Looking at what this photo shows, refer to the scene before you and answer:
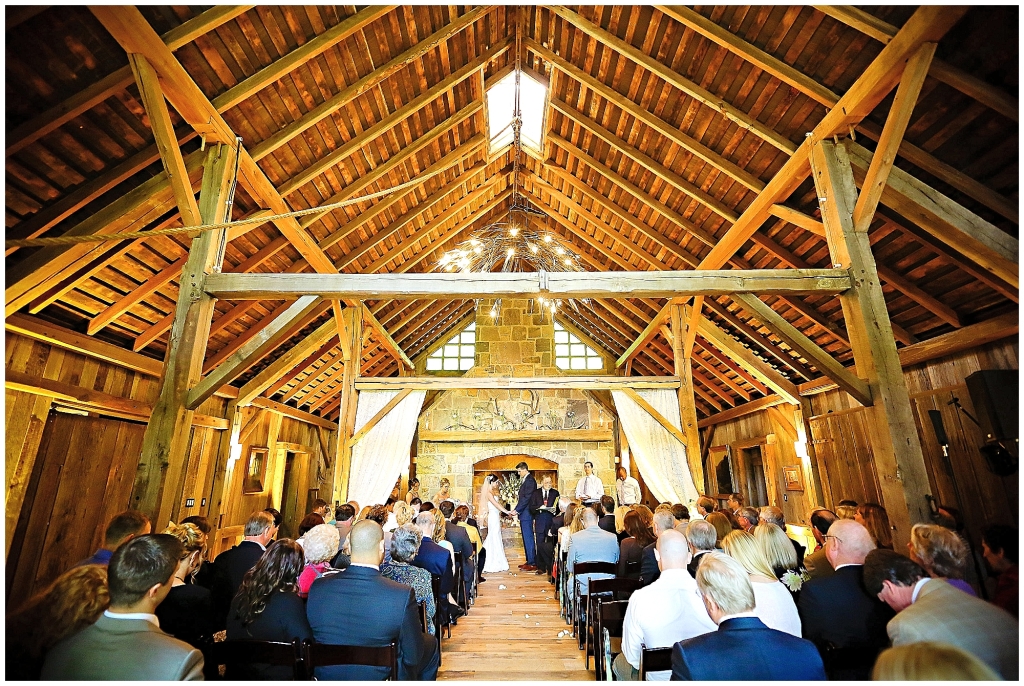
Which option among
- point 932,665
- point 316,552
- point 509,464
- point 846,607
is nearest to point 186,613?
point 316,552

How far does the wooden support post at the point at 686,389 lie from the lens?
265 inches

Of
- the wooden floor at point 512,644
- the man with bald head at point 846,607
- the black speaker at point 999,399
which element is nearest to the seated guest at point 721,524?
the man with bald head at point 846,607

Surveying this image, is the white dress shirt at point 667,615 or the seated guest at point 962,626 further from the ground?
the seated guest at point 962,626

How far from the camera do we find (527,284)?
14.1 ft

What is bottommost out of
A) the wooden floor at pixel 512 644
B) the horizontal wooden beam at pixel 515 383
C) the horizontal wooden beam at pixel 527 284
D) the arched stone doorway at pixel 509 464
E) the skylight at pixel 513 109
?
the wooden floor at pixel 512 644

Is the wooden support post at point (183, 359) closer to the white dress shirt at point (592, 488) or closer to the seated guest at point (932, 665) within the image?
the seated guest at point (932, 665)

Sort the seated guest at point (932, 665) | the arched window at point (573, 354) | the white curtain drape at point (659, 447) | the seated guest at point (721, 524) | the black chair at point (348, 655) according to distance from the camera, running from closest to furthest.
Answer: the seated guest at point (932, 665)
the black chair at point (348, 655)
the seated guest at point (721, 524)
the white curtain drape at point (659, 447)
the arched window at point (573, 354)

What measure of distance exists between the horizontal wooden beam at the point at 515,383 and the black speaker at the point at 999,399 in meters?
3.61

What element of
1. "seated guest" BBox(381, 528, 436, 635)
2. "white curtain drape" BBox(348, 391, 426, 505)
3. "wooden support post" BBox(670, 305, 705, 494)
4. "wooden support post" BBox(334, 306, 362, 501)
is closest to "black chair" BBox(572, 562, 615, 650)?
"seated guest" BBox(381, 528, 436, 635)

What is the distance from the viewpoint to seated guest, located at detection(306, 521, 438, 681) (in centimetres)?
224

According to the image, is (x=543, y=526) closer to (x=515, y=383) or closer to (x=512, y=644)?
(x=515, y=383)

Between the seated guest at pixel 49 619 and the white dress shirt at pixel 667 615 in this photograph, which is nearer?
the seated guest at pixel 49 619

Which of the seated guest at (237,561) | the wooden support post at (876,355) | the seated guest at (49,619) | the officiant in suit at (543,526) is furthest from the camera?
the officiant in suit at (543,526)

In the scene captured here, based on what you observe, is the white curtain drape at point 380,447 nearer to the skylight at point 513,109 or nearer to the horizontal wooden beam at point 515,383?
the horizontal wooden beam at point 515,383
